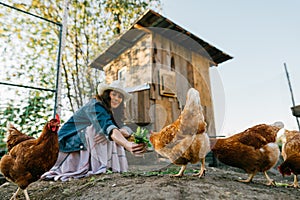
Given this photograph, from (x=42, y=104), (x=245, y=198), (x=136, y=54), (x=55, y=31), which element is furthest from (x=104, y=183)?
(x=55, y=31)

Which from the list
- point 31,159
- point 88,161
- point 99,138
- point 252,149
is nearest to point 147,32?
point 99,138

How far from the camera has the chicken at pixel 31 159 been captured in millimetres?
1773

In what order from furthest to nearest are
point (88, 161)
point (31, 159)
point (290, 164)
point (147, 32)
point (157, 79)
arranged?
point (147, 32), point (88, 161), point (157, 79), point (290, 164), point (31, 159)

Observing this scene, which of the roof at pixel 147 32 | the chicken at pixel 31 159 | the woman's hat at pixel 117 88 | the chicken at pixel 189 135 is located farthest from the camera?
the roof at pixel 147 32

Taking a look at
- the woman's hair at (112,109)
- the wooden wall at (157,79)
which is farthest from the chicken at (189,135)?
the woman's hair at (112,109)

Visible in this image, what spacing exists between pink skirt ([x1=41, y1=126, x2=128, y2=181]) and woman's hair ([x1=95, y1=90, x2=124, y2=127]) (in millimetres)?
429

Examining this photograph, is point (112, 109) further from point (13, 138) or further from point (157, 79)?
point (13, 138)

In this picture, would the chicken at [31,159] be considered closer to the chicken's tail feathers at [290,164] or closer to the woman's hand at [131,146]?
the woman's hand at [131,146]

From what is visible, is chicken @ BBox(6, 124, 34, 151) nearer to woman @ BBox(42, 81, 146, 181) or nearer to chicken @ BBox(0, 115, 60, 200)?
chicken @ BBox(0, 115, 60, 200)

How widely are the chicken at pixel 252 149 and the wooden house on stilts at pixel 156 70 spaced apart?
0.64 m

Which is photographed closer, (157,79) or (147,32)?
(157,79)

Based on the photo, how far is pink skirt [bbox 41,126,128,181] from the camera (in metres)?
2.99

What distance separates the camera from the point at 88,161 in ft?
10.0

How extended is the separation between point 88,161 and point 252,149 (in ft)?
7.44
